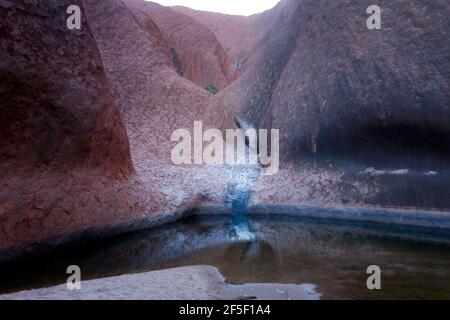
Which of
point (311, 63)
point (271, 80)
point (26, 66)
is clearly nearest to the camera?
point (26, 66)

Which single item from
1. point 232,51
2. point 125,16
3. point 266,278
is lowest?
point 266,278

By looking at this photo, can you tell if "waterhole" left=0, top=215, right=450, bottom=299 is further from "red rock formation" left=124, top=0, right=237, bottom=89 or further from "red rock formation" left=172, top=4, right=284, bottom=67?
"red rock formation" left=172, top=4, right=284, bottom=67

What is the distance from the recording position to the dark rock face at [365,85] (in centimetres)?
983

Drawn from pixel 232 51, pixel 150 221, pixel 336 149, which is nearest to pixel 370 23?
pixel 336 149

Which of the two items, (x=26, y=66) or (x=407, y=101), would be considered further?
(x=407, y=101)

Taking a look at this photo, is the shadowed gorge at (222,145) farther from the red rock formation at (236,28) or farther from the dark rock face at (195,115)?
the red rock formation at (236,28)

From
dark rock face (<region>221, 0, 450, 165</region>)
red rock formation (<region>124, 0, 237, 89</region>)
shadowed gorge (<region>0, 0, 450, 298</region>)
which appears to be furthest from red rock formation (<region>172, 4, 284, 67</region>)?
dark rock face (<region>221, 0, 450, 165</region>)

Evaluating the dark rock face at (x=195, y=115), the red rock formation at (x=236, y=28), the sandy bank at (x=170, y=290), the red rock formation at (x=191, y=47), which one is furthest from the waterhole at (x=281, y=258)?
the red rock formation at (x=236, y=28)

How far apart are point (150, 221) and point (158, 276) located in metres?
4.59

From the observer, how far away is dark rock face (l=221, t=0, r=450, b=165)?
983 cm

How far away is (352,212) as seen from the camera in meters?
9.95

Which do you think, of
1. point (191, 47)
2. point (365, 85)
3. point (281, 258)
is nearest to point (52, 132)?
point (281, 258)
